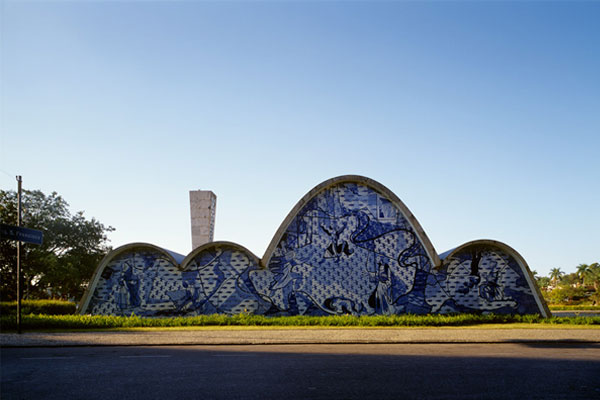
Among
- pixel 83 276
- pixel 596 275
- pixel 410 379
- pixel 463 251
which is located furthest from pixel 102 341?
pixel 596 275

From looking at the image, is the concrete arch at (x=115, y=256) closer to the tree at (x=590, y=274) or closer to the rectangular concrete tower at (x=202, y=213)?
the rectangular concrete tower at (x=202, y=213)

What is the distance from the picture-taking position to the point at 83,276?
4172cm

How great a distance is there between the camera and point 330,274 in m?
23.1

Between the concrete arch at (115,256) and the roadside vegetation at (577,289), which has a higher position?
the concrete arch at (115,256)

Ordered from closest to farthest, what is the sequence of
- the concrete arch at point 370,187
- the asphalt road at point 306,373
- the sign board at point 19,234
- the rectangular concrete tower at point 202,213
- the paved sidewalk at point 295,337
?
the asphalt road at point 306,373
the paved sidewalk at point 295,337
the sign board at point 19,234
the concrete arch at point 370,187
the rectangular concrete tower at point 202,213

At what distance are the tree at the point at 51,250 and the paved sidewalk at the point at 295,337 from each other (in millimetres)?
21657

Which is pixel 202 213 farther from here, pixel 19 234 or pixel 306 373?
pixel 306 373

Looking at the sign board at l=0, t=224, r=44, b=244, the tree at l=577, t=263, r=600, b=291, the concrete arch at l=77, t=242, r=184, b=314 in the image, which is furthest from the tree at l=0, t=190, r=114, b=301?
the tree at l=577, t=263, r=600, b=291

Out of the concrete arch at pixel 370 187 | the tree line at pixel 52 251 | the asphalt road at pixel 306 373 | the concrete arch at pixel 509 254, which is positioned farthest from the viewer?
the tree line at pixel 52 251

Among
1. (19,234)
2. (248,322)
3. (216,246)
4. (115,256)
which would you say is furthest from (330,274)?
(19,234)

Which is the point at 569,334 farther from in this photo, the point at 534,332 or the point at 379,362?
the point at 379,362

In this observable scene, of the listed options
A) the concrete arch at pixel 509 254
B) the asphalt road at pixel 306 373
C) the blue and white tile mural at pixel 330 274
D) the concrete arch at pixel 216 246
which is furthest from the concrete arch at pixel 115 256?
the concrete arch at pixel 509 254

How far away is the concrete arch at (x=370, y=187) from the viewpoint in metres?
23.1

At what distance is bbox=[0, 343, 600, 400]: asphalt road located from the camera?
22.6 ft
